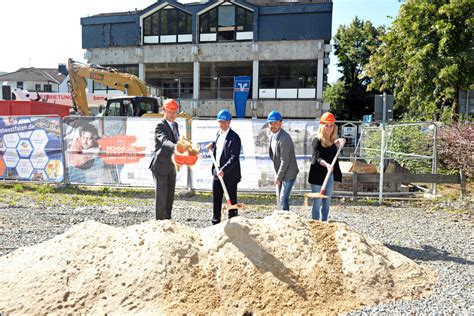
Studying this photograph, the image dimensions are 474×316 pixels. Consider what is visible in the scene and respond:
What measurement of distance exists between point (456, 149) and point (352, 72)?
36.2 meters

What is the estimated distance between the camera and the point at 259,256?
4.14 meters

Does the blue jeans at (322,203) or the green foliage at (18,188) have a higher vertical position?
the blue jeans at (322,203)

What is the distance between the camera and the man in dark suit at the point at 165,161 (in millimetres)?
5223

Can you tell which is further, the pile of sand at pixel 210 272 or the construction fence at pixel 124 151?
the construction fence at pixel 124 151

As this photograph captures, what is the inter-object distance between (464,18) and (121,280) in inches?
760

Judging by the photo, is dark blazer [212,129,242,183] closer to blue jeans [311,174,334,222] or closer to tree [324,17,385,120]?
blue jeans [311,174,334,222]

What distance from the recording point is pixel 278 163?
580 cm

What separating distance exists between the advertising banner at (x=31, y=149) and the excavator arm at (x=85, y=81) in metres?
4.81

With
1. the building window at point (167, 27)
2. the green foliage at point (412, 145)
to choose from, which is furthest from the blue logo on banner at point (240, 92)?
the green foliage at point (412, 145)

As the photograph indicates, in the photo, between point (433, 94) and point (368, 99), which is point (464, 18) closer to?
point (433, 94)

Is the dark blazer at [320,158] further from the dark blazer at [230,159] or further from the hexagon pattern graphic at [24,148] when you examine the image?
the hexagon pattern graphic at [24,148]

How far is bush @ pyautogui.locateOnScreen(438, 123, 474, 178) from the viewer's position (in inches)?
402

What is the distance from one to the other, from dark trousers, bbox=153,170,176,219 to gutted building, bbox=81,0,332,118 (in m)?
22.4

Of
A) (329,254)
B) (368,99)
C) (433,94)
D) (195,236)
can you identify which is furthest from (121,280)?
(368,99)
